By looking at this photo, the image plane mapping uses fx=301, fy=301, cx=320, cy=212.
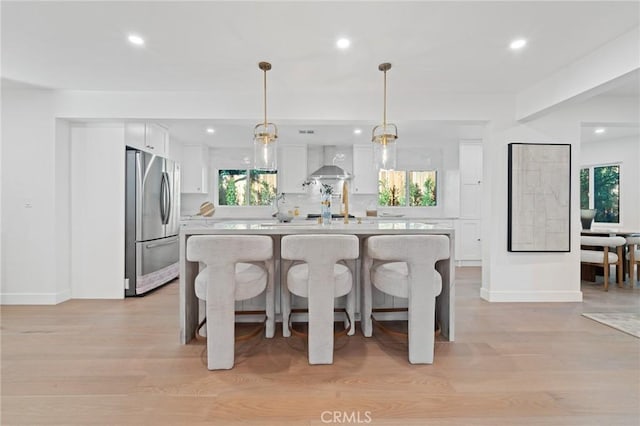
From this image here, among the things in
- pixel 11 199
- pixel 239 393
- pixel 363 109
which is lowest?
pixel 239 393

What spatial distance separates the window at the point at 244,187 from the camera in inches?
247

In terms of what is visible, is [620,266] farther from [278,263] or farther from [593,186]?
[278,263]

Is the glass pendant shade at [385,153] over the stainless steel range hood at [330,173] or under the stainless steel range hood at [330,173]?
under

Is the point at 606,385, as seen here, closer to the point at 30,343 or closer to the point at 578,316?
the point at 578,316

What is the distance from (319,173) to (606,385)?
451 centimetres

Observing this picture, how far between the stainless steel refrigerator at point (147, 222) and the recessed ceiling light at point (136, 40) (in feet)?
5.13

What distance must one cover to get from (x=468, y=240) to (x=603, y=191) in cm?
275

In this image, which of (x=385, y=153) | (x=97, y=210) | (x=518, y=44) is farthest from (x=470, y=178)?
(x=97, y=210)

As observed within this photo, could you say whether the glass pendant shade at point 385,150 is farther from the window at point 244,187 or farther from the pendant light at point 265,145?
the window at point 244,187

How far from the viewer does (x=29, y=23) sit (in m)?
2.17

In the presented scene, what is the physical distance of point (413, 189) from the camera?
615cm

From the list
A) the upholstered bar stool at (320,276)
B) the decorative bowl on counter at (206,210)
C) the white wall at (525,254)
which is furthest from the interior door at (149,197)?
the white wall at (525,254)

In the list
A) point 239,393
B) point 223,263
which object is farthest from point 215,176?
point 239,393

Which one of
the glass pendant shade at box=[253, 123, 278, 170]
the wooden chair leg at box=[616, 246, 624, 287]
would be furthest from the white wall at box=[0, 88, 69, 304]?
the wooden chair leg at box=[616, 246, 624, 287]
